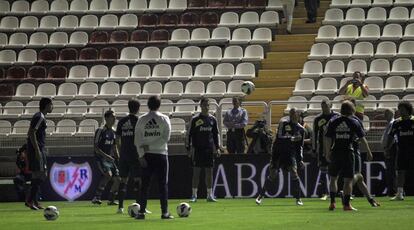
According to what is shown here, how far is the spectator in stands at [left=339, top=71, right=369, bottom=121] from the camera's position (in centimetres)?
2538

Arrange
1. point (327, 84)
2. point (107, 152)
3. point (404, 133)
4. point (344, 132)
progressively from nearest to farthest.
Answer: point (344, 132) → point (404, 133) → point (107, 152) → point (327, 84)

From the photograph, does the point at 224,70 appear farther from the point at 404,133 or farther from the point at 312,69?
the point at 404,133

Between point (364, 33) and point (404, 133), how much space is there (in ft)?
35.9

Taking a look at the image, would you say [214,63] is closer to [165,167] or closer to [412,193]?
[412,193]

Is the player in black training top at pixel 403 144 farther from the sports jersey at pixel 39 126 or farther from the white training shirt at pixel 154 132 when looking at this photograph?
the white training shirt at pixel 154 132

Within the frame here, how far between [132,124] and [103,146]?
449 centimetres

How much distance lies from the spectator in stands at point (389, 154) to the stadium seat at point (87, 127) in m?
8.25

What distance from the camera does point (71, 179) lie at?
92.2 feet

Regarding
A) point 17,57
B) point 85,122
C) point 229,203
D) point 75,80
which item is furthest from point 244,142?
point 17,57

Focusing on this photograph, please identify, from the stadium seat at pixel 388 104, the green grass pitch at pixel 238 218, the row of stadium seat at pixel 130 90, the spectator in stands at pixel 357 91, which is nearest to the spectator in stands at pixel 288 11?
the row of stadium seat at pixel 130 90

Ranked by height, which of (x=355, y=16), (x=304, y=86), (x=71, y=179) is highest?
(x=355, y=16)

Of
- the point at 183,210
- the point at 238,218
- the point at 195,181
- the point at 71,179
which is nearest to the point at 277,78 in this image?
the point at 71,179

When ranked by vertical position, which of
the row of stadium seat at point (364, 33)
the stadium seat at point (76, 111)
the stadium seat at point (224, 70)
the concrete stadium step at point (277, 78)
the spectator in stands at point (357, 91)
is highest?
the row of stadium seat at point (364, 33)

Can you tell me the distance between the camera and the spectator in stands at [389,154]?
24.6 meters
